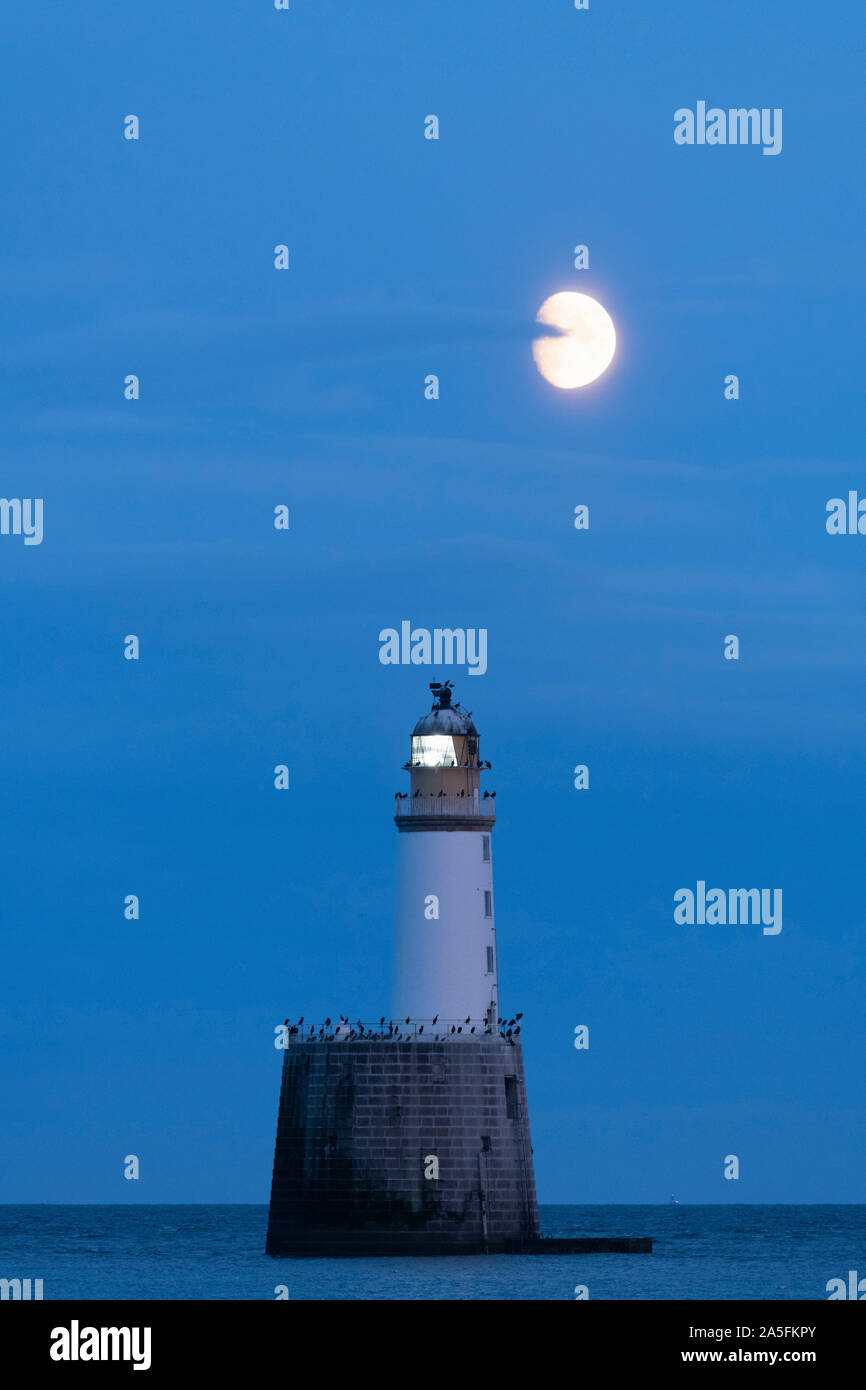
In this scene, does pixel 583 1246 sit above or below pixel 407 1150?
below

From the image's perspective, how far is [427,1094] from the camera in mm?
79062

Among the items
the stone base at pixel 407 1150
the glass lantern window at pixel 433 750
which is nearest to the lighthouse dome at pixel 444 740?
the glass lantern window at pixel 433 750

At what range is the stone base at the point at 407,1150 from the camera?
78.8 m

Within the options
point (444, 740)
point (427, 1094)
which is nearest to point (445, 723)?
point (444, 740)

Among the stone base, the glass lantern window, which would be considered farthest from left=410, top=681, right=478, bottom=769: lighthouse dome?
the stone base

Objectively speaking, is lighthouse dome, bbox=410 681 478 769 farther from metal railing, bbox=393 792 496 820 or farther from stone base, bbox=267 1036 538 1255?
stone base, bbox=267 1036 538 1255

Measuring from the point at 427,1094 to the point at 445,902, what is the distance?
226 inches

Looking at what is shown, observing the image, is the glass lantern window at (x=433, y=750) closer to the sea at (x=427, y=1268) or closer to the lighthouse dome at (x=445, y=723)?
the lighthouse dome at (x=445, y=723)

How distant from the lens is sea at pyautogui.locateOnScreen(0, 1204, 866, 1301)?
74.0m

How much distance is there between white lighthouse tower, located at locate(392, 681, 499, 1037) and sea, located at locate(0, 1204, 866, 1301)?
24.8ft

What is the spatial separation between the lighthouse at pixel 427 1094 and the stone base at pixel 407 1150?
30 mm

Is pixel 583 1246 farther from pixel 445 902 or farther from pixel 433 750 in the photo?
pixel 433 750
